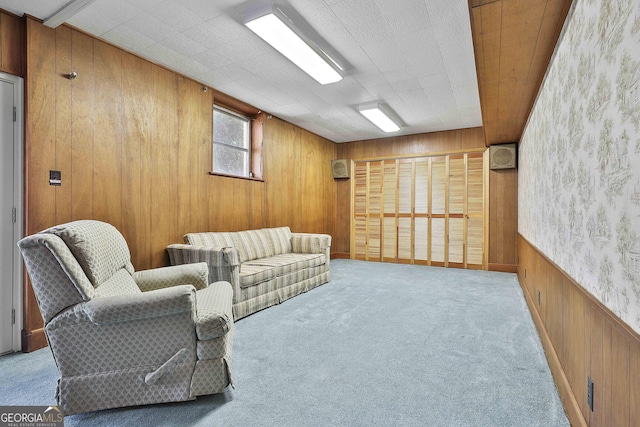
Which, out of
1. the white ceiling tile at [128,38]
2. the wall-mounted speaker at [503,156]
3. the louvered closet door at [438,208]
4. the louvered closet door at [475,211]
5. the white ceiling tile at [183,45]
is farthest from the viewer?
the louvered closet door at [438,208]

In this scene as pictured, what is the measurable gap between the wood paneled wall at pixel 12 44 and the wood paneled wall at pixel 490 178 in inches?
211

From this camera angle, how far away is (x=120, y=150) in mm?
3053

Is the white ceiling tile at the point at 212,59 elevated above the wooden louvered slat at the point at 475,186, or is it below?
above

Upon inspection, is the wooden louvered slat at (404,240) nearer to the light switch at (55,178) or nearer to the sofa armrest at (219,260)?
the sofa armrest at (219,260)

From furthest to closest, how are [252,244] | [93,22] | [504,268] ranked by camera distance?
[504,268] < [252,244] < [93,22]

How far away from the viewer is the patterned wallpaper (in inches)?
39.4

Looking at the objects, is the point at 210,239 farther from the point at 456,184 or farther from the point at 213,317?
the point at 456,184

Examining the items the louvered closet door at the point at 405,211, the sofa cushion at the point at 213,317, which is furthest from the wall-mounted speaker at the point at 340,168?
the sofa cushion at the point at 213,317

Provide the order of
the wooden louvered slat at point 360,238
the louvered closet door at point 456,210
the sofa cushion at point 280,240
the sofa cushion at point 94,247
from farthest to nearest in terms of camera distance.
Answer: the wooden louvered slat at point 360,238
the louvered closet door at point 456,210
the sofa cushion at point 280,240
the sofa cushion at point 94,247

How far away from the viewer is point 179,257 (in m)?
3.37

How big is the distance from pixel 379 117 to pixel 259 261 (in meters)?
2.81

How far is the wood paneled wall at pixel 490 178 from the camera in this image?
216 inches

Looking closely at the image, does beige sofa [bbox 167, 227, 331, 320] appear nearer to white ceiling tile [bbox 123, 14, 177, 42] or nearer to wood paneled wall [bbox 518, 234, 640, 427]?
white ceiling tile [bbox 123, 14, 177, 42]

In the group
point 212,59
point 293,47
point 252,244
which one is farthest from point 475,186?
point 212,59
